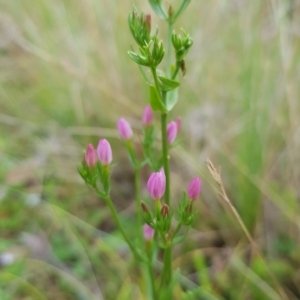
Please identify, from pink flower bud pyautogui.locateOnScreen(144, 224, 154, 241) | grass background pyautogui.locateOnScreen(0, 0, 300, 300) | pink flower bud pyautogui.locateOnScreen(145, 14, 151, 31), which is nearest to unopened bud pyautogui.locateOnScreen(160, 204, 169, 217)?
pink flower bud pyautogui.locateOnScreen(144, 224, 154, 241)

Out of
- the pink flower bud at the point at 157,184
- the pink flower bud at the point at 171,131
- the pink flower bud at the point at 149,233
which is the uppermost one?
the pink flower bud at the point at 171,131


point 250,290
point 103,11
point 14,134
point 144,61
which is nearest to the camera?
point 144,61

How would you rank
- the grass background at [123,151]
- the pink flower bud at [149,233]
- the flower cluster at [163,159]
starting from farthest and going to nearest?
the grass background at [123,151]
the pink flower bud at [149,233]
the flower cluster at [163,159]

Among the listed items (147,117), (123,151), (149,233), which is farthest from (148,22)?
(123,151)

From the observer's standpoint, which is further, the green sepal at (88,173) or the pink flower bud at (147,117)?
the pink flower bud at (147,117)

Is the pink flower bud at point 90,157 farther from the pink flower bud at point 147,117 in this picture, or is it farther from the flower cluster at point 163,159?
the pink flower bud at point 147,117

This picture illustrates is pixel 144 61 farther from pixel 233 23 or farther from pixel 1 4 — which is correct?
pixel 1 4

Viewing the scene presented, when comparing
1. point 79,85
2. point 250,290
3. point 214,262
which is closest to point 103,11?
point 79,85

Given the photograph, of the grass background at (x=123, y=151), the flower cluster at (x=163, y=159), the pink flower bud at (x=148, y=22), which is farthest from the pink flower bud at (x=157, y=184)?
the grass background at (x=123, y=151)
